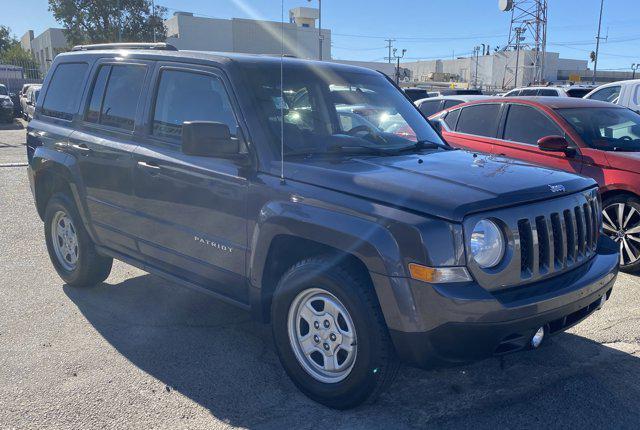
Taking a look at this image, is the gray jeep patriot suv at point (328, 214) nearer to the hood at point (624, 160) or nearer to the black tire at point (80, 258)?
the black tire at point (80, 258)

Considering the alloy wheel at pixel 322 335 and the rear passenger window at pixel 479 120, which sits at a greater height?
the rear passenger window at pixel 479 120

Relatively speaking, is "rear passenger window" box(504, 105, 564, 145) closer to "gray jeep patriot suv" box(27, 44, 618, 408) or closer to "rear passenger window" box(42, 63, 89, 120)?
"gray jeep patriot suv" box(27, 44, 618, 408)

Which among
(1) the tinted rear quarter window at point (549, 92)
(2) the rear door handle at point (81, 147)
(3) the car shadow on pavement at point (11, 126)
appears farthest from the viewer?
(3) the car shadow on pavement at point (11, 126)

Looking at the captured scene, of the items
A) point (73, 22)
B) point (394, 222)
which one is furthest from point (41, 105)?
point (73, 22)

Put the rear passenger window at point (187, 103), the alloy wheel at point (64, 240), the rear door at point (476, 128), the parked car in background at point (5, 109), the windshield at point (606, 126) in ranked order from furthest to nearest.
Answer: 1. the parked car in background at point (5, 109)
2. the rear door at point (476, 128)
3. the windshield at point (606, 126)
4. the alloy wheel at point (64, 240)
5. the rear passenger window at point (187, 103)

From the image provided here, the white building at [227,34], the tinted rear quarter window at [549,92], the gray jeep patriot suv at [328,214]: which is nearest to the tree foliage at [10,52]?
the white building at [227,34]

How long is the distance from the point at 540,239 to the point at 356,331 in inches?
42.4

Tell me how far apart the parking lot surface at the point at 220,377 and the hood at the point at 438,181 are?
47.0 inches

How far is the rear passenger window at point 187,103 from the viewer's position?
3.87 meters

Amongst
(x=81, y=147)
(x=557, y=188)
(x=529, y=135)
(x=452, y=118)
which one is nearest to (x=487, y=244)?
(x=557, y=188)

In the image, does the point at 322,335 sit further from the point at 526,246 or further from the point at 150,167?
the point at 150,167

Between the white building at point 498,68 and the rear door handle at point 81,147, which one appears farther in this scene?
the white building at point 498,68

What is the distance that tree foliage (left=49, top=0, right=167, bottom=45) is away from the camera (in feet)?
129

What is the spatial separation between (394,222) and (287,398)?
132 cm
